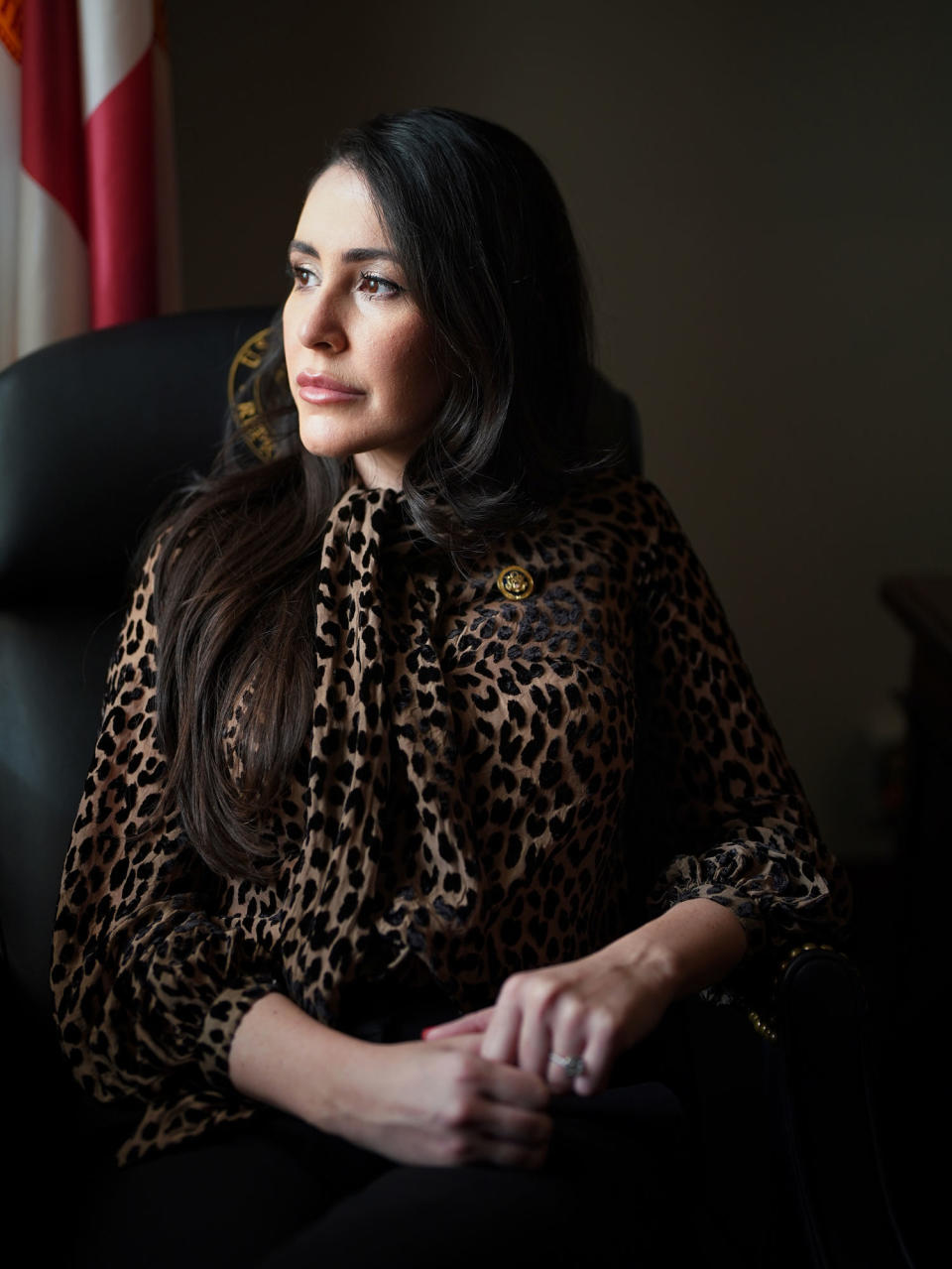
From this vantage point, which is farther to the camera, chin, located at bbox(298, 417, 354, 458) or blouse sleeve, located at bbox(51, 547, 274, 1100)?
chin, located at bbox(298, 417, 354, 458)

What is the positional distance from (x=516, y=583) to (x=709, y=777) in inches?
10.2

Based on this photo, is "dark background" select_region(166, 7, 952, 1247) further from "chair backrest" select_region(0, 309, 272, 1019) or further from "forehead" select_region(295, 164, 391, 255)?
"forehead" select_region(295, 164, 391, 255)

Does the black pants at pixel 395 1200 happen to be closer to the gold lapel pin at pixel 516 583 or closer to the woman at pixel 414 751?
the woman at pixel 414 751

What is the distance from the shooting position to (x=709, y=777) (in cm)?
122

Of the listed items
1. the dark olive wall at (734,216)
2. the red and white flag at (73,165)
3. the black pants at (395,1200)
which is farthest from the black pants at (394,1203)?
the dark olive wall at (734,216)

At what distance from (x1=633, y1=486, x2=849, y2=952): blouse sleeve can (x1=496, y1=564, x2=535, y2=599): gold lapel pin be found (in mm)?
116

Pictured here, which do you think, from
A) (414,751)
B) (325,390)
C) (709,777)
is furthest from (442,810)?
(325,390)

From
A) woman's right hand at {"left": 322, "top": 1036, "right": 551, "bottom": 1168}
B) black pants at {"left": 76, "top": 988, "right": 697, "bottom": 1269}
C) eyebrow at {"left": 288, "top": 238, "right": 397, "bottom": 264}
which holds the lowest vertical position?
black pants at {"left": 76, "top": 988, "right": 697, "bottom": 1269}

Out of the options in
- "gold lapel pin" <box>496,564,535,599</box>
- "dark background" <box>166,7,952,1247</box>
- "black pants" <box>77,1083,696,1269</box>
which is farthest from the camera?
"dark background" <box>166,7,952,1247</box>

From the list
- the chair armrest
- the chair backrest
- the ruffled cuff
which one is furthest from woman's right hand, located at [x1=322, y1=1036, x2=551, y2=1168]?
the chair backrest

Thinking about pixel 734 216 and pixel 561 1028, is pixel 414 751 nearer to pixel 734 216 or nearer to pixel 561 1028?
pixel 561 1028

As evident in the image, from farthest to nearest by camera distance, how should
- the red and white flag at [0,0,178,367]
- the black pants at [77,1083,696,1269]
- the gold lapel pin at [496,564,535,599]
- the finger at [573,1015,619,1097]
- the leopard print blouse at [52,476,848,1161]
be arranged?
the red and white flag at [0,0,178,367] < the gold lapel pin at [496,564,535,599] < the leopard print blouse at [52,476,848,1161] < the finger at [573,1015,619,1097] < the black pants at [77,1083,696,1269]

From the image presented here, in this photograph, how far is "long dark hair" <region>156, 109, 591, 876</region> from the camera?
1.13 meters

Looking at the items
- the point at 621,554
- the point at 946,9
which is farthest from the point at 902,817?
the point at 946,9
